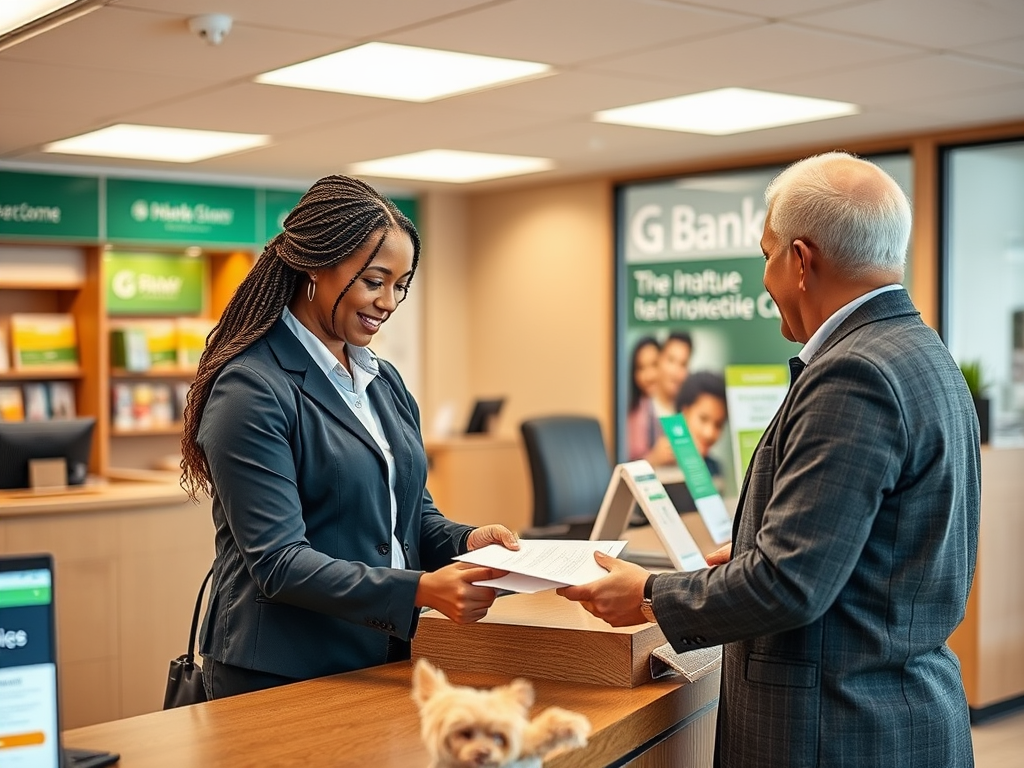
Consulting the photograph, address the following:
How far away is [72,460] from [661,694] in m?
4.23

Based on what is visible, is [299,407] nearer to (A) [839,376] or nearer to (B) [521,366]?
(A) [839,376]

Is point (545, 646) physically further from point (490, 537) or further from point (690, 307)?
point (690, 307)

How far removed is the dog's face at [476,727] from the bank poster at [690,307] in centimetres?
555

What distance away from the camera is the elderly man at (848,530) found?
5.79 ft

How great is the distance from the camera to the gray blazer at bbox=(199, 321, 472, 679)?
2.08 m

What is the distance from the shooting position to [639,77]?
4867mm

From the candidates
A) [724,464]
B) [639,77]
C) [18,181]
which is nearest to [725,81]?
[639,77]

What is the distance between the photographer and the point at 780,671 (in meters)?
1.89

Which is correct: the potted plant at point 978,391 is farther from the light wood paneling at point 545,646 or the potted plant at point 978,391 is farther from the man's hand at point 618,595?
the man's hand at point 618,595

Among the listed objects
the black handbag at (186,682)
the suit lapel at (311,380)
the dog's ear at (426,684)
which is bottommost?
the black handbag at (186,682)

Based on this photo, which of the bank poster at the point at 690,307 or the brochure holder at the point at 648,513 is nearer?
the brochure holder at the point at 648,513

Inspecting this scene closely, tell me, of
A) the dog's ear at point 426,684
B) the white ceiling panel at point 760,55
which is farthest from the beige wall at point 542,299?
the dog's ear at point 426,684

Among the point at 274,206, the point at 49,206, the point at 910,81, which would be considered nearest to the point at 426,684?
the point at 910,81

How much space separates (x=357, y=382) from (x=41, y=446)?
369 centimetres
